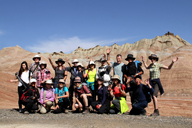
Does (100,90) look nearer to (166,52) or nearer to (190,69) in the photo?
(190,69)

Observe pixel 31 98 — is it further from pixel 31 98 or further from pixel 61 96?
pixel 61 96

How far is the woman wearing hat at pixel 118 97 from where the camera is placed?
6.92 meters

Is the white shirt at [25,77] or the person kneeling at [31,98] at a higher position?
the white shirt at [25,77]

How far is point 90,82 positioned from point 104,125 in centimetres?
259

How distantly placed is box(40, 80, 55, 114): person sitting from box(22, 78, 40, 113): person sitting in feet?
0.93

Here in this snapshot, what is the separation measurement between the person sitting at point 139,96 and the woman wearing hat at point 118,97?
328 millimetres

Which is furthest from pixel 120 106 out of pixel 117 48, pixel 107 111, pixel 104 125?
pixel 117 48

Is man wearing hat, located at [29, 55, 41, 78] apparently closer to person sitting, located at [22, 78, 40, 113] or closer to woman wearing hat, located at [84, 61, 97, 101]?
person sitting, located at [22, 78, 40, 113]

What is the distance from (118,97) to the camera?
7109 mm

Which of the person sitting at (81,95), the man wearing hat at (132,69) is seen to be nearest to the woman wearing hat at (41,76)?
the person sitting at (81,95)

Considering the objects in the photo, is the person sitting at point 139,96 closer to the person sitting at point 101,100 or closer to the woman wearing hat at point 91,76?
the person sitting at point 101,100

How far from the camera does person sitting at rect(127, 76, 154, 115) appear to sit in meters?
6.62

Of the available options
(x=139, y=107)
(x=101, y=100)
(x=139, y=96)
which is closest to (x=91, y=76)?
(x=101, y=100)

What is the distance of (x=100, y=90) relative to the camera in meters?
7.09
